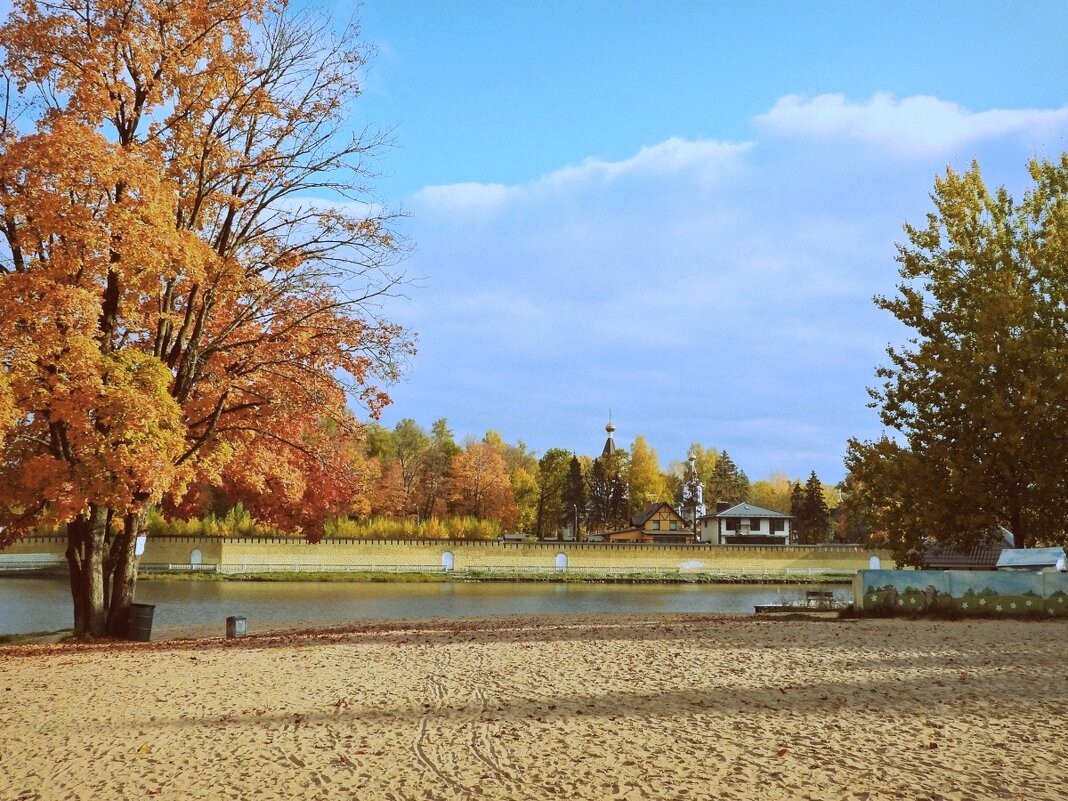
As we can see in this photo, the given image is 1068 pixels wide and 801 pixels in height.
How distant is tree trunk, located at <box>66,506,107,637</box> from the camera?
1786 cm

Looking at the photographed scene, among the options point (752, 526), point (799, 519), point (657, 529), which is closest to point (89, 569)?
point (752, 526)

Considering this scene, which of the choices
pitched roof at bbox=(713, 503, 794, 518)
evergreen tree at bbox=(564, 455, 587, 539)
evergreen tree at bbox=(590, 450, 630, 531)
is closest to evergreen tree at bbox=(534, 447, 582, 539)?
evergreen tree at bbox=(564, 455, 587, 539)

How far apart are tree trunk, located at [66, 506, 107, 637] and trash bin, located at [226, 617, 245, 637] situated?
9.45 feet

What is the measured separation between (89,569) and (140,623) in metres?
1.60

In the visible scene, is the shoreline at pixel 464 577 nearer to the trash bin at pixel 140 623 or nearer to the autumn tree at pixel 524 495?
the autumn tree at pixel 524 495

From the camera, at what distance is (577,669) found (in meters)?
12.2

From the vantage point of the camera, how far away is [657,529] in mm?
84438

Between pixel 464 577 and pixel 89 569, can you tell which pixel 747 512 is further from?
pixel 89 569

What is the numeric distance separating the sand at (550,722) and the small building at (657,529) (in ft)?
228

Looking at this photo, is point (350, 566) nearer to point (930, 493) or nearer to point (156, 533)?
point (156, 533)

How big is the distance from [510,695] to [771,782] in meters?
4.08

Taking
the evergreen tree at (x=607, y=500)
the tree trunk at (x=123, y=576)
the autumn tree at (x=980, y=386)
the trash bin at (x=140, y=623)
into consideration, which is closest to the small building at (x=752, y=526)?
the evergreen tree at (x=607, y=500)

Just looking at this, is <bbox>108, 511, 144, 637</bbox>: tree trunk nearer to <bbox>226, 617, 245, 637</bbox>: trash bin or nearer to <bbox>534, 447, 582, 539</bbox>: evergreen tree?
<bbox>226, 617, 245, 637</bbox>: trash bin

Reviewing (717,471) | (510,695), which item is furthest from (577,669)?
(717,471)
